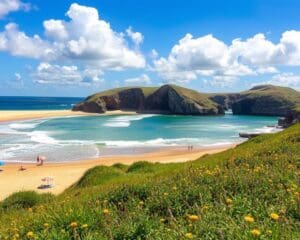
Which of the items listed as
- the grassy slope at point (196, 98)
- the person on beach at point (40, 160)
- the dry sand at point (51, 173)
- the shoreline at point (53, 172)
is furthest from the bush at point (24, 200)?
the grassy slope at point (196, 98)

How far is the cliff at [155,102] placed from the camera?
177750 mm

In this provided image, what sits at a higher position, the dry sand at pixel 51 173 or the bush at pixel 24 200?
the bush at pixel 24 200

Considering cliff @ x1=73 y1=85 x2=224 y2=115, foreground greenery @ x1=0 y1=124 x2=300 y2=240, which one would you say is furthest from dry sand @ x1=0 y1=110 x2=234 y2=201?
cliff @ x1=73 y1=85 x2=224 y2=115

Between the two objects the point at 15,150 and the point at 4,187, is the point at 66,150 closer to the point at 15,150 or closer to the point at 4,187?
the point at 15,150

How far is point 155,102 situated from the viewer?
191 m

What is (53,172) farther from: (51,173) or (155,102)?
(155,102)

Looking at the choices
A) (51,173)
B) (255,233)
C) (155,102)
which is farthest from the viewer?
(155,102)

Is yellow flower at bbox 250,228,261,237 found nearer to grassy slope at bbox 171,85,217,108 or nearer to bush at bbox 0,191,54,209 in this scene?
bush at bbox 0,191,54,209

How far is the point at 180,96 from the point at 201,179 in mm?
174629

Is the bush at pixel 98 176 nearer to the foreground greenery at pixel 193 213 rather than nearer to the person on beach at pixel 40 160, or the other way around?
the foreground greenery at pixel 193 213

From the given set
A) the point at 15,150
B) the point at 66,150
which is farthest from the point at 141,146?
the point at 15,150

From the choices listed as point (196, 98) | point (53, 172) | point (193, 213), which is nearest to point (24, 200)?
point (193, 213)

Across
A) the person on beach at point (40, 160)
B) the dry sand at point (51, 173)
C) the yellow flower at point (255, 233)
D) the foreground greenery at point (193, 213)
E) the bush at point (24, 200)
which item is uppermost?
the yellow flower at point (255, 233)

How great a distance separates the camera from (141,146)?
5853cm
